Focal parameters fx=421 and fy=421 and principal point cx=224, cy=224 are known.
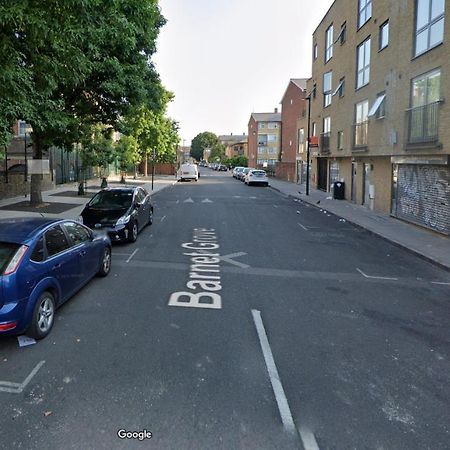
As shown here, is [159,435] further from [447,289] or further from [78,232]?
[447,289]

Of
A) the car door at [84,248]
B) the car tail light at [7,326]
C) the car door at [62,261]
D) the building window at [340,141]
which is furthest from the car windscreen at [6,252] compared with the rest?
the building window at [340,141]

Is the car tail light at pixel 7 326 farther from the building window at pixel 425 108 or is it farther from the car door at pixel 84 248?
A: the building window at pixel 425 108

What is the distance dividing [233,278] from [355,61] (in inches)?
697

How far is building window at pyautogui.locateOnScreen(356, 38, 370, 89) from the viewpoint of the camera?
1970 cm

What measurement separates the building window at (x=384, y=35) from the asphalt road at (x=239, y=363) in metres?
12.2

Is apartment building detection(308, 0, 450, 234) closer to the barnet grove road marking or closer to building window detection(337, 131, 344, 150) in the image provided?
building window detection(337, 131, 344, 150)

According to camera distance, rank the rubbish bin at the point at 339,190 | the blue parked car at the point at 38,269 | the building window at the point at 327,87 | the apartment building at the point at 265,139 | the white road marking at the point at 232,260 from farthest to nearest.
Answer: the apartment building at the point at 265,139 → the building window at the point at 327,87 → the rubbish bin at the point at 339,190 → the white road marking at the point at 232,260 → the blue parked car at the point at 38,269

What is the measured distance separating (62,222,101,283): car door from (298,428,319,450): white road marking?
4.23 metres

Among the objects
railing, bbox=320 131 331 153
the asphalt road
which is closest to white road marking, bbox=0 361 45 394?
the asphalt road

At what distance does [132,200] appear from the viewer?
38.8 feet

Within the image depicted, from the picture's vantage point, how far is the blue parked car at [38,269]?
15.4 feet

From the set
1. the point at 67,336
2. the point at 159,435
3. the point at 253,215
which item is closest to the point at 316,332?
the point at 159,435

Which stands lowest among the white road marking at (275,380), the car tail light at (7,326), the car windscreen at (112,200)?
the white road marking at (275,380)

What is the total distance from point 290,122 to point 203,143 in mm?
98654
